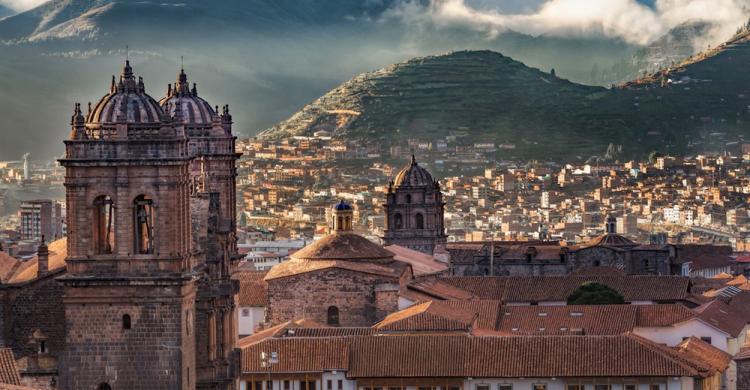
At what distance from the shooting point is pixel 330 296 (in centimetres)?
8881

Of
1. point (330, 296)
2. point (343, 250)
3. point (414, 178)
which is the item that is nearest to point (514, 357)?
point (330, 296)

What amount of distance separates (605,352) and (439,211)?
197 ft

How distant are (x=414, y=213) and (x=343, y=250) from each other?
39.8 metres

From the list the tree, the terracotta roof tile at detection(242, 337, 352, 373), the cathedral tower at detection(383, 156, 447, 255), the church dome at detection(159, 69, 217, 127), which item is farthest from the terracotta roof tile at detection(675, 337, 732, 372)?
the cathedral tower at detection(383, 156, 447, 255)

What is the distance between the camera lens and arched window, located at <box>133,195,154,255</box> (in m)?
48.2

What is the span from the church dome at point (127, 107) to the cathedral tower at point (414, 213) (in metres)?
80.1

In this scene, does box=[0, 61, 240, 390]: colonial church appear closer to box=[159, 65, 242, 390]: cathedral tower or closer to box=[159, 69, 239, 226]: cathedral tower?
box=[159, 65, 242, 390]: cathedral tower

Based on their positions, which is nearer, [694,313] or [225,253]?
[225,253]

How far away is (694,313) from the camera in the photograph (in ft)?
294

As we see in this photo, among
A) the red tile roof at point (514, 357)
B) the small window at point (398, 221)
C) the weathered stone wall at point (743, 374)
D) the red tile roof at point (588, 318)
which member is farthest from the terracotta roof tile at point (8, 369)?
the small window at point (398, 221)

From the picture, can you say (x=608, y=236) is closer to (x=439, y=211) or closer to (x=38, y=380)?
(x=439, y=211)

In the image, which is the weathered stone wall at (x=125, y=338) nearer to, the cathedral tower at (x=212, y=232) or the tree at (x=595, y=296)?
the cathedral tower at (x=212, y=232)

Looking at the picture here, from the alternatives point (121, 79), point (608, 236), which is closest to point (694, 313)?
point (121, 79)

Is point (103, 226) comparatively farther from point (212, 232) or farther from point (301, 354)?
point (301, 354)
